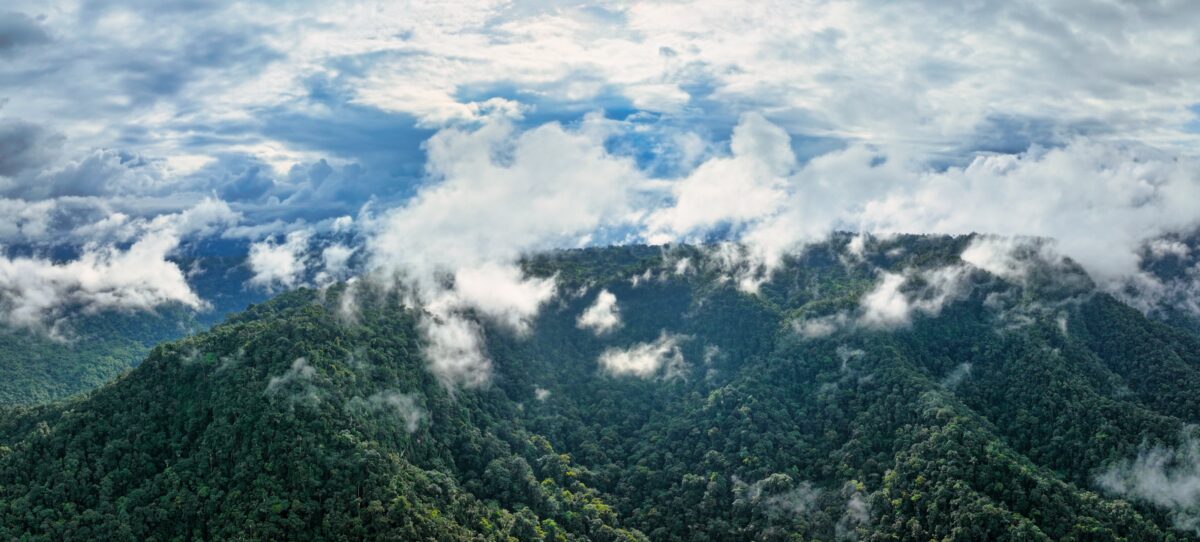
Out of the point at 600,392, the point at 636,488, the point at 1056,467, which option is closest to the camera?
the point at 1056,467

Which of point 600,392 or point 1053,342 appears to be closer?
point 1053,342

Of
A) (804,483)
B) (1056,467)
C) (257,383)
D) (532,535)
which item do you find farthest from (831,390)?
(257,383)

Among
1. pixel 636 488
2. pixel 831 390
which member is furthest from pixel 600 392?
pixel 831 390

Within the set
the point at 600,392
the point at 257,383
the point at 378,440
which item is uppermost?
the point at 257,383

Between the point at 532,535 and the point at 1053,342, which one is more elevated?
the point at 1053,342

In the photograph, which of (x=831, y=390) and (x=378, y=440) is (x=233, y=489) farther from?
(x=831, y=390)

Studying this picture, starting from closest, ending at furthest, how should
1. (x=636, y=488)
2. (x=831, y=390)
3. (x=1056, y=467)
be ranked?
(x=1056, y=467)
(x=636, y=488)
(x=831, y=390)
